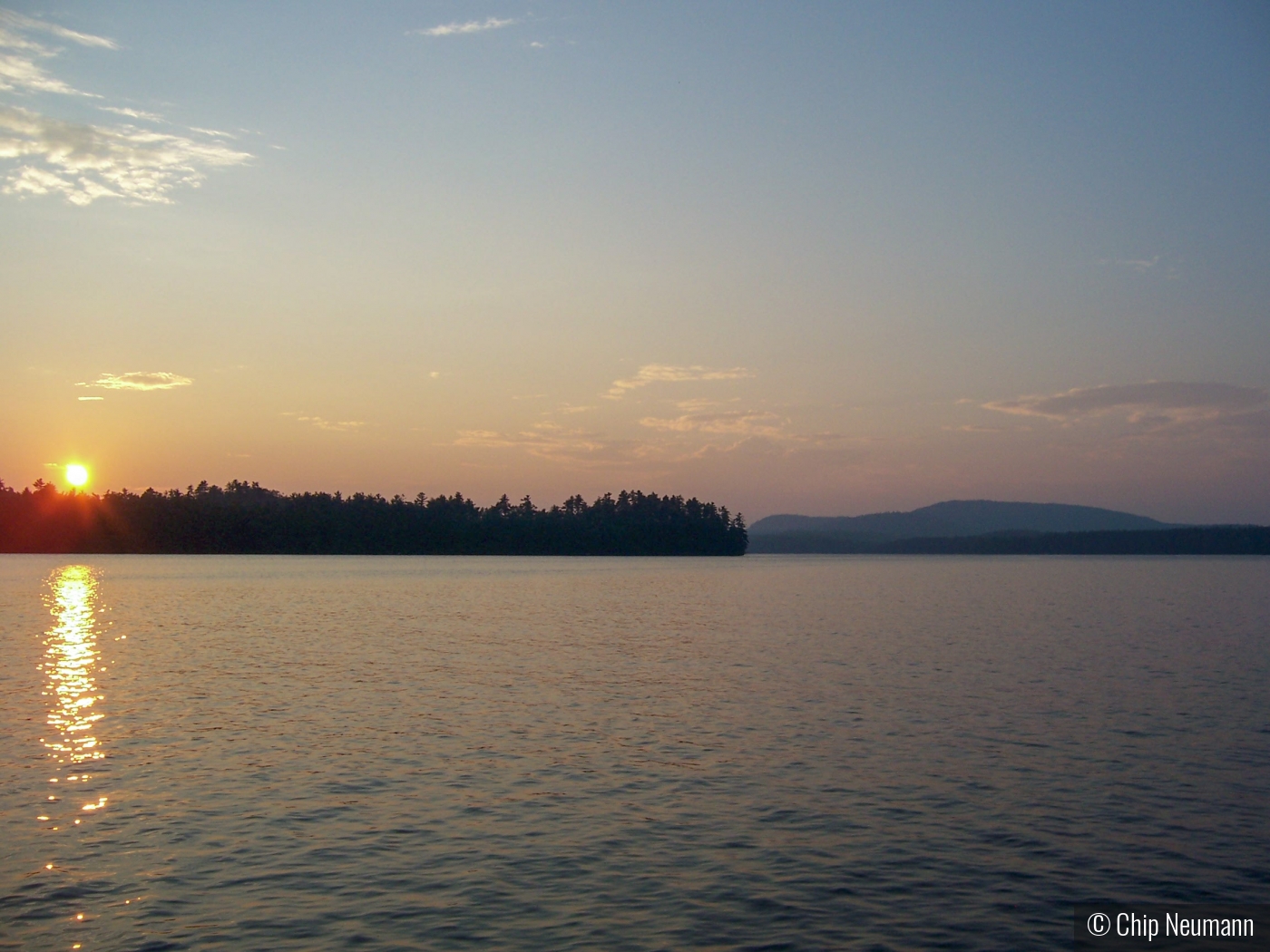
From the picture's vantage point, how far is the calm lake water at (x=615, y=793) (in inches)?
637

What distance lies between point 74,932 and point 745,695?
26704mm

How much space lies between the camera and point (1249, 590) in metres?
128

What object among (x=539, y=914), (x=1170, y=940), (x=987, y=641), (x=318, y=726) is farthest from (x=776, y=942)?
(x=987, y=641)

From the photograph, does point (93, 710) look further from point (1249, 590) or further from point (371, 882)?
point (1249, 590)

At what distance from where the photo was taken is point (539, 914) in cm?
1612

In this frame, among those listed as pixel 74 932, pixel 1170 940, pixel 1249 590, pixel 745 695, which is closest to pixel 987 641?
pixel 745 695

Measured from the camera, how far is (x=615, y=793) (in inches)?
927

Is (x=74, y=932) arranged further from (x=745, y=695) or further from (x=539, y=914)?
(x=745, y=695)

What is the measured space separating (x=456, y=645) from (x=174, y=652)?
1426 cm

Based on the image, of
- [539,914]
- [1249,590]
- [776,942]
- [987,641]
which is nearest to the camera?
[776,942]

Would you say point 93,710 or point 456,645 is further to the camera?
point 456,645

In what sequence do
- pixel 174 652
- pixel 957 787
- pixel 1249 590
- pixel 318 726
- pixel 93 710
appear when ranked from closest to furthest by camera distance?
pixel 957 787 < pixel 318 726 < pixel 93 710 < pixel 174 652 < pixel 1249 590

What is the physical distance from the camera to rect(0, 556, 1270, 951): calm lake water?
16.2 m

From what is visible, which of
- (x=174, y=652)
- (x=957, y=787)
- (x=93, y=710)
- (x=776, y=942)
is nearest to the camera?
(x=776, y=942)
